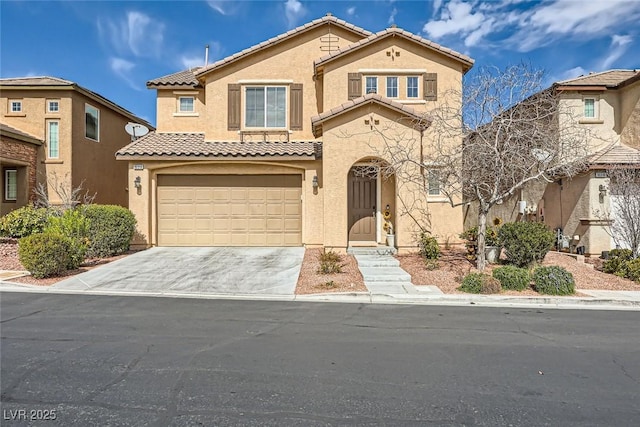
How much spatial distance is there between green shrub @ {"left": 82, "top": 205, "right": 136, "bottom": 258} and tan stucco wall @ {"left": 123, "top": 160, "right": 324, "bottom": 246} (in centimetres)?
122

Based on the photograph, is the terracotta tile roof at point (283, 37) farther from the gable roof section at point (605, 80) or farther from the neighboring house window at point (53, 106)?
the gable roof section at point (605, 80)

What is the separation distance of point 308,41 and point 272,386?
15.3 metres

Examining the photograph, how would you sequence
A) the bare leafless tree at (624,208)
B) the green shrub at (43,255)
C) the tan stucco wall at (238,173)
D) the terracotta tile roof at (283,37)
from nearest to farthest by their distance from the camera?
1. the green shrub at (43,255)
2. the bare leafless tree at (624,208)
3. the tan stucco wall at (238,173)
4. the terracotta tile roof at (283,37)

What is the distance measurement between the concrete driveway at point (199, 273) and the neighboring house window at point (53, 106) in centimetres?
868

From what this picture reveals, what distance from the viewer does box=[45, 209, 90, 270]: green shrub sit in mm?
11824

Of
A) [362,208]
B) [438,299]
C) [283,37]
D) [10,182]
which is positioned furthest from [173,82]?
[438,299]

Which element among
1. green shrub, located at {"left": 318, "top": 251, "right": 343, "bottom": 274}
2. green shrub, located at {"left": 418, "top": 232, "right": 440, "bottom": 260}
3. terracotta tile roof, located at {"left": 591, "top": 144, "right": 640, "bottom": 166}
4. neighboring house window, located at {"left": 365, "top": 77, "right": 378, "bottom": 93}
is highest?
neighboring house window, located at {"left": 365, "top": 77, "right": 378, "bottom": 93}

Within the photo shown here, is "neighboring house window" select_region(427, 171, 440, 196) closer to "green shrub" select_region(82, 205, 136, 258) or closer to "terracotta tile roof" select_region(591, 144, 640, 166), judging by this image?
"terracotta tile roof" select_region(591, 144, 640, 166)

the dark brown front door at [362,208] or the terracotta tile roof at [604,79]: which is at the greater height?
the terracotta tile roof at [604,79]

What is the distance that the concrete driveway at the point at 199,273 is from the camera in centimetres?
1019

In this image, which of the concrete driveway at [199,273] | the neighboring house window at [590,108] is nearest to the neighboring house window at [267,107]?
the concrete driveway at [199,273]

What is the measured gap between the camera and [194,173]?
15.7m

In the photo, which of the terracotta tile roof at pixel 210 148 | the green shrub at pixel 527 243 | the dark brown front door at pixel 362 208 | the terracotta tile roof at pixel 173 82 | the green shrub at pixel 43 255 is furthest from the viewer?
the terracotta tile roof at pixel 173 82

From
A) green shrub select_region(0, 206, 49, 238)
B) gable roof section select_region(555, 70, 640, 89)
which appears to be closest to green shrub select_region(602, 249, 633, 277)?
gable roof section select_region(555, 70, 640, 89)
